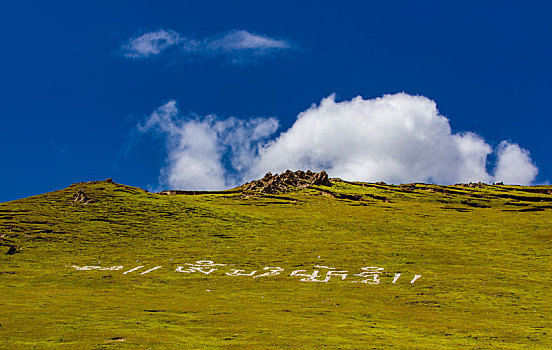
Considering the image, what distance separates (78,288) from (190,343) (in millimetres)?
36702

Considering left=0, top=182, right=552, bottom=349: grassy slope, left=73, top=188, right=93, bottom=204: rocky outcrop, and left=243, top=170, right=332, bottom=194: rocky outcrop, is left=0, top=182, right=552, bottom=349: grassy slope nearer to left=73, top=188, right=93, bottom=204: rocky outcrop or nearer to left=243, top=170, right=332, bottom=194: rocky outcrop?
left=73, top=188, right=93, bottom=204: rocky outcrop

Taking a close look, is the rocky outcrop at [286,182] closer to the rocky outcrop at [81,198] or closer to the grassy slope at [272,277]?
the grassy slope at [272,277]

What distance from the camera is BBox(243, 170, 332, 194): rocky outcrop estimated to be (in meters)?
171

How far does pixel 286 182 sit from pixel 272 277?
116 m

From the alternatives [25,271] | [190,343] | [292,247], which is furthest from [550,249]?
[25,271]

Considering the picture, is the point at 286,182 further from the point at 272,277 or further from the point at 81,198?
the point at 272,277

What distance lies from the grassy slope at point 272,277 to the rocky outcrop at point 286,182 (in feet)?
54.7

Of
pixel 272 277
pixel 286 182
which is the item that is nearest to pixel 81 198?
pixel 272 277

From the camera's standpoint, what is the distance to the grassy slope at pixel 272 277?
120 feet

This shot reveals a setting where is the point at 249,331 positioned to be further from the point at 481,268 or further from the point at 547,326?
the point at 481,268

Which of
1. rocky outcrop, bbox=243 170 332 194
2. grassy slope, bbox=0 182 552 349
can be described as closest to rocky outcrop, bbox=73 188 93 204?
grassy slope, bbox=0 182 552 349

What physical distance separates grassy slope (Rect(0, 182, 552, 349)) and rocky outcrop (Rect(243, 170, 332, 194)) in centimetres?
1668

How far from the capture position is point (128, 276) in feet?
228

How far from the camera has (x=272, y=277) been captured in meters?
69.1
